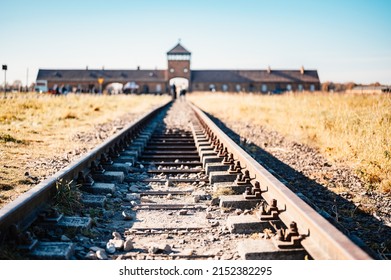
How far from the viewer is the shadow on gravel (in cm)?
292

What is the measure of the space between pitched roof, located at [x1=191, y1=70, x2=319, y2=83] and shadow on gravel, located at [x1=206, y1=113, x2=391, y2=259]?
7531 cm

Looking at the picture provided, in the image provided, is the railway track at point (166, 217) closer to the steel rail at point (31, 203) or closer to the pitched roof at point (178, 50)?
the steel rail at point (31, 203)

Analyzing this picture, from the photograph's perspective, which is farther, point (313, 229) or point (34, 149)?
point (34, 149)

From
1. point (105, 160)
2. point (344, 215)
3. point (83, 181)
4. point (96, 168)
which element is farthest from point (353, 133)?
point (83, 181)

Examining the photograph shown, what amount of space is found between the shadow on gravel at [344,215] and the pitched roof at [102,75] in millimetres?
75662

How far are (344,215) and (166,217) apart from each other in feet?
5.06

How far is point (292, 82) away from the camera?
82562 mm

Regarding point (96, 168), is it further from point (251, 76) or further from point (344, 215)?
point (251, 76)

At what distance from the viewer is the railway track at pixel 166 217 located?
2502 mm

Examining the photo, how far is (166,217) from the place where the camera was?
358 centimetres

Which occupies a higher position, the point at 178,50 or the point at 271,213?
the point at 178,50

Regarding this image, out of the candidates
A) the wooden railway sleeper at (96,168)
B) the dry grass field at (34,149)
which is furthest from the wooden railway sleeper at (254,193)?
the dry grass field at (34,149)

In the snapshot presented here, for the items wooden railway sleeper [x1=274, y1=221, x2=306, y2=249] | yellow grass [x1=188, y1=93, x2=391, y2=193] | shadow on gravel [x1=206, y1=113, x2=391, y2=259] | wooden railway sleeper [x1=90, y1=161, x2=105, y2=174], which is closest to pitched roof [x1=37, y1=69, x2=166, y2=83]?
yellow grass [x1=188, y1=93, x2=391, y2=193]
